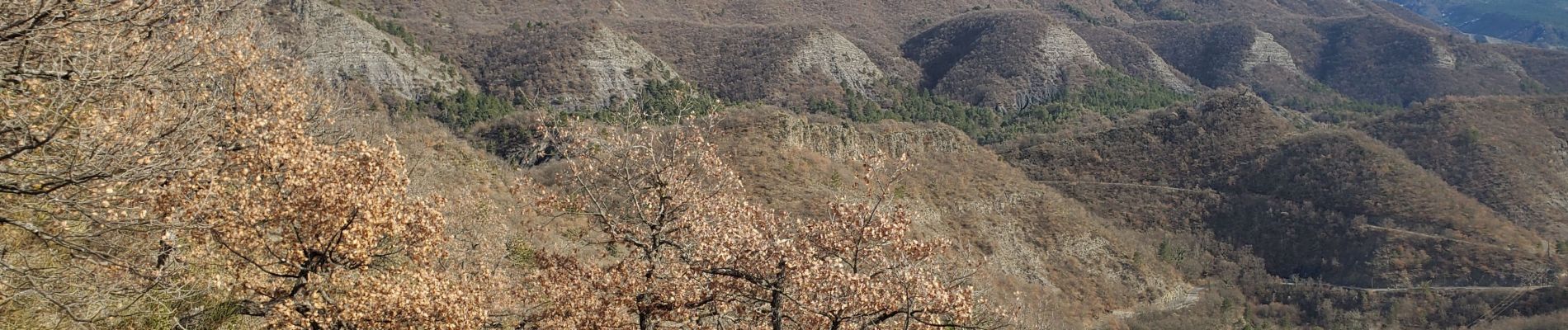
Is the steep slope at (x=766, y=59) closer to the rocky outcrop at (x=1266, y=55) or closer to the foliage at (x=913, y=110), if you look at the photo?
the foliage at (x=913, y=110)

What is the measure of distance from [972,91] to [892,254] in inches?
5160

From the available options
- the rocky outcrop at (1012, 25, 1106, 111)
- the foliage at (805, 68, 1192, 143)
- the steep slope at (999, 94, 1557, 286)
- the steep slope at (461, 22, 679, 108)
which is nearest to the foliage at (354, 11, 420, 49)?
the steep slope at (461, 22, 679, 108)

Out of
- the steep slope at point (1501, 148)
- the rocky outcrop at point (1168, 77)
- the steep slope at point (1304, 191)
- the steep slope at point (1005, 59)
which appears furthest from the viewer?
the rocky outcrop at point (1168, 77)

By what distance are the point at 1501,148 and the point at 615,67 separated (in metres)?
90.6

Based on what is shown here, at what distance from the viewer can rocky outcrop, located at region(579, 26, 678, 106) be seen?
97.2 m

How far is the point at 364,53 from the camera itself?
7819 centimetres

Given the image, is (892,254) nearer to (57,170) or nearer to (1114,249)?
(57,170)

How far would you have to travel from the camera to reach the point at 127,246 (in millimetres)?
11812

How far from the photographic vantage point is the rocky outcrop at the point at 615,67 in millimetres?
97188

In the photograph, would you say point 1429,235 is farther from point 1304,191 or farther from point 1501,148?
point 1501,148

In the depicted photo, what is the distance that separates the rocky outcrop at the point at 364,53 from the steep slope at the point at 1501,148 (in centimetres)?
9493

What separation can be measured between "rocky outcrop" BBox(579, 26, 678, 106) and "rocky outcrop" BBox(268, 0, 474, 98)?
15.3m

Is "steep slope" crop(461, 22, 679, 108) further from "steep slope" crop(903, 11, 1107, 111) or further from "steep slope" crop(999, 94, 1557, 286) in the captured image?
"steep slope" crop(903, 11, 1107, 111)

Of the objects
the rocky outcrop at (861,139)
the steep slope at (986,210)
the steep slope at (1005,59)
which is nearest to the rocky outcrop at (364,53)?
the steep slope at (986,210)
